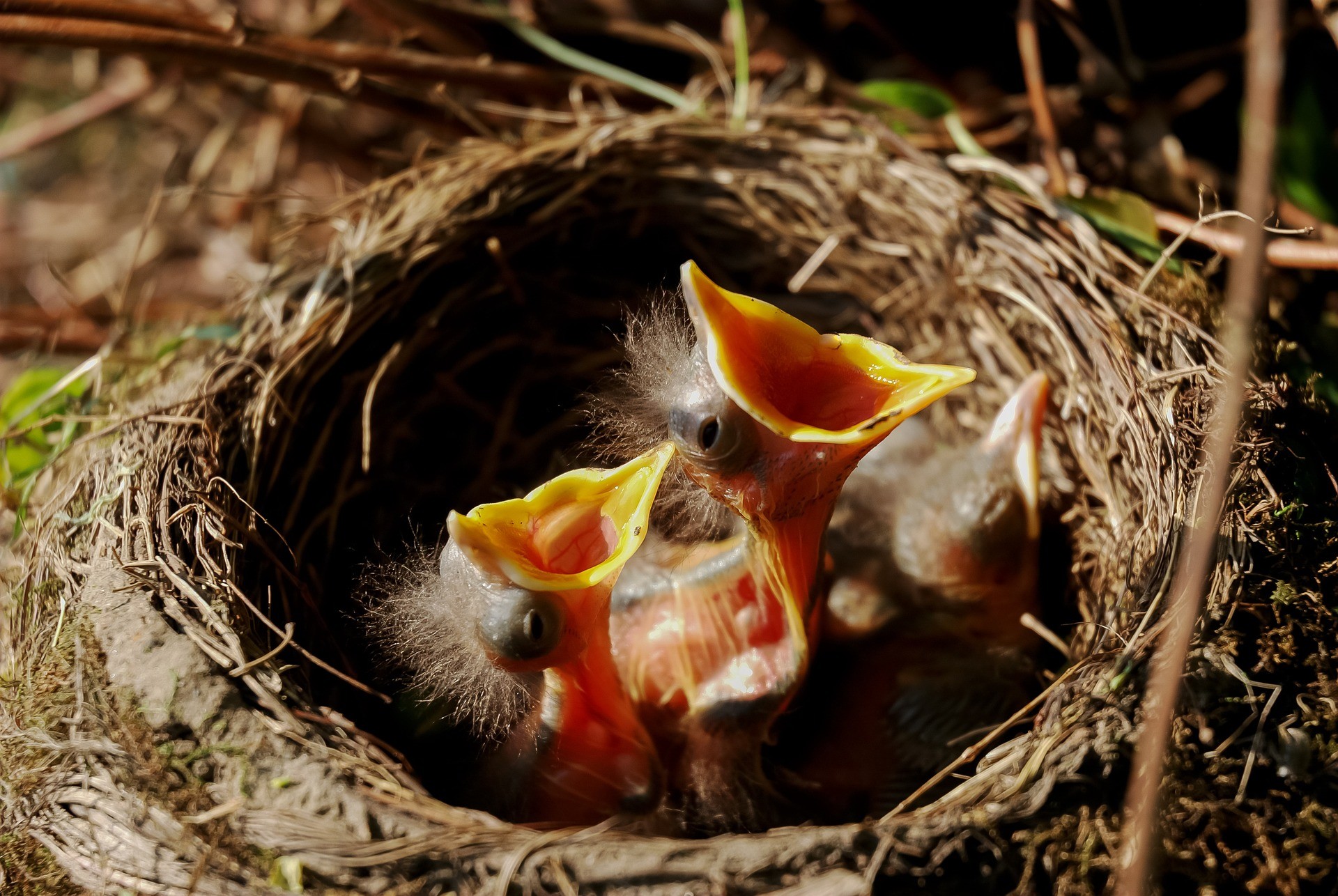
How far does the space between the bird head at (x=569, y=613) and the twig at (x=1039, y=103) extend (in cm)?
90

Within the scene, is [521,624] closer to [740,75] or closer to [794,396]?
[794,396]

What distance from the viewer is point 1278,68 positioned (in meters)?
0.68

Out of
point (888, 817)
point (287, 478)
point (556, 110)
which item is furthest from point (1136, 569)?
point (556, 110)

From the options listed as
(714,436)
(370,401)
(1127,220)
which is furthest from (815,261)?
(370,401)

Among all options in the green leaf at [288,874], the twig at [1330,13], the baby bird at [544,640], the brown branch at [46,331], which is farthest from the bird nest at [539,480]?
the brown branch at [46,331]

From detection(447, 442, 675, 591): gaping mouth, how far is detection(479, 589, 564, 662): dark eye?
0.07 feet

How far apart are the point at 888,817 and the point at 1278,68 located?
2.45ft

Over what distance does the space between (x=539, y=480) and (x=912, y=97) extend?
3.02 ft

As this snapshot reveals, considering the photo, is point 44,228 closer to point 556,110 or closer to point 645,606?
point 556,110

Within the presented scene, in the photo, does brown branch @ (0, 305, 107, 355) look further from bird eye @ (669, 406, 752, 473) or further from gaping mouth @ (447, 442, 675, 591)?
bird eye @ (669, 406, 752, 473)

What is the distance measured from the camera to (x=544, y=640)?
114 cm

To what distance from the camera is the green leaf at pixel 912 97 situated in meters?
1.75

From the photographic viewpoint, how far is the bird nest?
969 millimetres

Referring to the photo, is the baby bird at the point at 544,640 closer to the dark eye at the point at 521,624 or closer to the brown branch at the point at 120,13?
the dark eye at the point at 521,624
